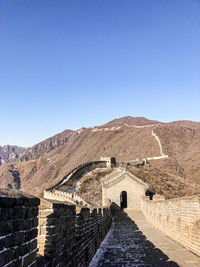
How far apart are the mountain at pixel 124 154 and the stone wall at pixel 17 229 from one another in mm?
41840

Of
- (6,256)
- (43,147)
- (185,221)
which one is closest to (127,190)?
(185,221)

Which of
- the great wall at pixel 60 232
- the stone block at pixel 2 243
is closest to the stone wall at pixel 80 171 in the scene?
the great wall at pixel 60 232

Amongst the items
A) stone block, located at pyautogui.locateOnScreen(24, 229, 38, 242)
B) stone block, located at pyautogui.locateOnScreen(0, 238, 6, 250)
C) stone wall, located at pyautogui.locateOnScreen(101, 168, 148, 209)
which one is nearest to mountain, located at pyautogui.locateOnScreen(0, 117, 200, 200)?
stone wall, located at pyautogui.locateOnScreen(101, 168, 148, 209)

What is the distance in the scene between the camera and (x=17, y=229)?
237 cm

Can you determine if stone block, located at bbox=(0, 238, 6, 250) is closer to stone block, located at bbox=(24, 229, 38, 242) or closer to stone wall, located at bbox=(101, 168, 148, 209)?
stone block, located at bbox=(24, 229, 38, 242)

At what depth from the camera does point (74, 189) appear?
141 ft

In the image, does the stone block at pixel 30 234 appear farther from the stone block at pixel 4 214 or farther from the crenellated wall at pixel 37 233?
the stone block at pixel 4 214

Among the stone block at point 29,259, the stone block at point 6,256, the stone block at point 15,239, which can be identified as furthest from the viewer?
the stone block at point 29,259

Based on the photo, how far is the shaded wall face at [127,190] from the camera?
29703 millimetres

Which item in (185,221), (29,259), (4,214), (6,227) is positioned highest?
(4,214)

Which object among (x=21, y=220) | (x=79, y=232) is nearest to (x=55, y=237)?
(x=21, y=220)

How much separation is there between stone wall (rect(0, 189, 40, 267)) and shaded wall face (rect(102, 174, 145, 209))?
2776 cm

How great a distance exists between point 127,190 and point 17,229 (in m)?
28.5

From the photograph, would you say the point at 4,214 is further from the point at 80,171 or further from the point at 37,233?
the point at 80,171
